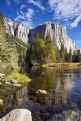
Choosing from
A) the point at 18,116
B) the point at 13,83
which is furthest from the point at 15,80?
the point at 18,116

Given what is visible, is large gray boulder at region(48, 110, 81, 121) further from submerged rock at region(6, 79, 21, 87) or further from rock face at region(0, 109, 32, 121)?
submerged rock at region(6, 79, 21, 87)

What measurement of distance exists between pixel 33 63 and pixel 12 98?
91.8 m

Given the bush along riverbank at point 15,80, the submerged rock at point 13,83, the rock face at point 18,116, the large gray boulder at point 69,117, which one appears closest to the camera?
the rock face at point 18,116

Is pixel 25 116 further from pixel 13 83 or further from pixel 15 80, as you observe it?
pixel 15 80

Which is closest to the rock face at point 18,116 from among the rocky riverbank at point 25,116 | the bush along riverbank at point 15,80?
the rocky riverbank at point 25,116

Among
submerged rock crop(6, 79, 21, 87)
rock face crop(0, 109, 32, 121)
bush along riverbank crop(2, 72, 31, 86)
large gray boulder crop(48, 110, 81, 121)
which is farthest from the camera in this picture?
bush along riverbank crop(2, 72, 31, 86)

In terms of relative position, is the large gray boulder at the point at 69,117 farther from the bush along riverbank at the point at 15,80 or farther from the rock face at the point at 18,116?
the bush along riverbank at the point at 15,80

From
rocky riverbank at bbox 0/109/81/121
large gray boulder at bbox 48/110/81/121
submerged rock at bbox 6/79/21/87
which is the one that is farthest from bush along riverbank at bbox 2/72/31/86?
rocky riverbank at bbox 0/109/81/121

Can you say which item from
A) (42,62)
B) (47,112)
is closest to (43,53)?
(42,62)

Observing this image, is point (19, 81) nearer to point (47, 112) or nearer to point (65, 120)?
point (47, 112)

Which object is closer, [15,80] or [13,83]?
[13,83]

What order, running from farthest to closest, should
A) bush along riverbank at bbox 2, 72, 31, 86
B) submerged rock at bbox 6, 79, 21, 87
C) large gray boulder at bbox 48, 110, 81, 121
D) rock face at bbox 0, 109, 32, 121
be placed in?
bush along riverbank at bbox 2, 72, 31, 86
submerged rock at bbox 6, 79, 21, 87
large gray boulder at bbox 48, 110, 81, 121
rock face at bbox 0, 109, 32, 121

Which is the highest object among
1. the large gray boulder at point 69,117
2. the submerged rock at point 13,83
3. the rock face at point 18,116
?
the submerged rock at point 13,83

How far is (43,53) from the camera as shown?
110375 mm
